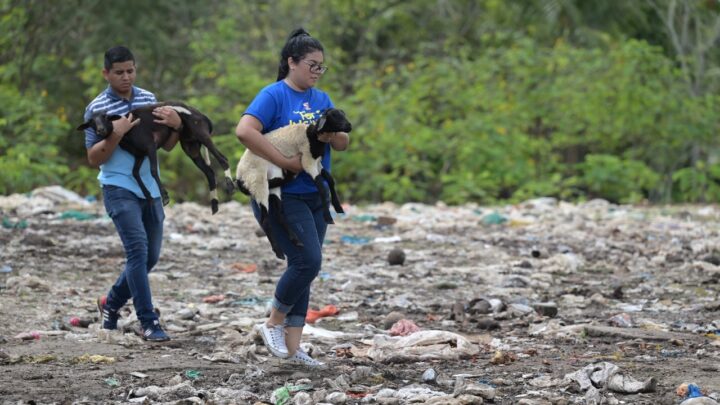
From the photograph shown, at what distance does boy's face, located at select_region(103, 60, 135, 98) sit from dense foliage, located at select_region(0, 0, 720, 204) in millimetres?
8237

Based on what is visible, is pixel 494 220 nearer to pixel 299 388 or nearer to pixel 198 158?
pixel 198 158

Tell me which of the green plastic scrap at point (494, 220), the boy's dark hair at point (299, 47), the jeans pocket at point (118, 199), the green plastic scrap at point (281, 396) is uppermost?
the boy's dark hair at point (299, 47)

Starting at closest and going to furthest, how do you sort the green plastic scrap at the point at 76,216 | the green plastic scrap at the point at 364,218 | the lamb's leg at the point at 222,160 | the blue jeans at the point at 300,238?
the blue jeans at the point at 300,238 < the lamb's leg at the point at 222,160 < the green plastic scrap at the point at 76,216 < the green plastic scrap at the point at 364,218

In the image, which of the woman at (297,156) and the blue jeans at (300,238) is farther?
the blue jeans at (300,238)

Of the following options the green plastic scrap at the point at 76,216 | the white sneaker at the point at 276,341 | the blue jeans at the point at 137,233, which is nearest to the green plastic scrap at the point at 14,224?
the green plastic scrap at the point at 76,216

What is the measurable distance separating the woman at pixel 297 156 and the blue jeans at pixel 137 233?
894mm

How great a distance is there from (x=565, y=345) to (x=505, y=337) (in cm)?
45

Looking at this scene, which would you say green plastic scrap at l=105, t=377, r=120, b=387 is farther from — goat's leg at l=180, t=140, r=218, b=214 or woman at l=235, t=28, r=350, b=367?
goat's leg at l=180, t=140, r=218, b=214

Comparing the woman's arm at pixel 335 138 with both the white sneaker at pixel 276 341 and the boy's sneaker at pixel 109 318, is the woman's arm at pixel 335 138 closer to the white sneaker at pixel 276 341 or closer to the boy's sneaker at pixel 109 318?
the white sneaker at pixel 276 341

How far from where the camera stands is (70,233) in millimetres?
10125

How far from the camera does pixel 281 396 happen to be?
4.50 m

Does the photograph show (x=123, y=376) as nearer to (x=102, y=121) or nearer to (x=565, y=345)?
(x=102, y=121)

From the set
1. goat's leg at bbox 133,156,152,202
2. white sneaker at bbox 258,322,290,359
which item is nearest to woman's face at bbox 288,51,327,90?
goat's leg at bbox 133,156,152,202

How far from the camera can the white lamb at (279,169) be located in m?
4.88
